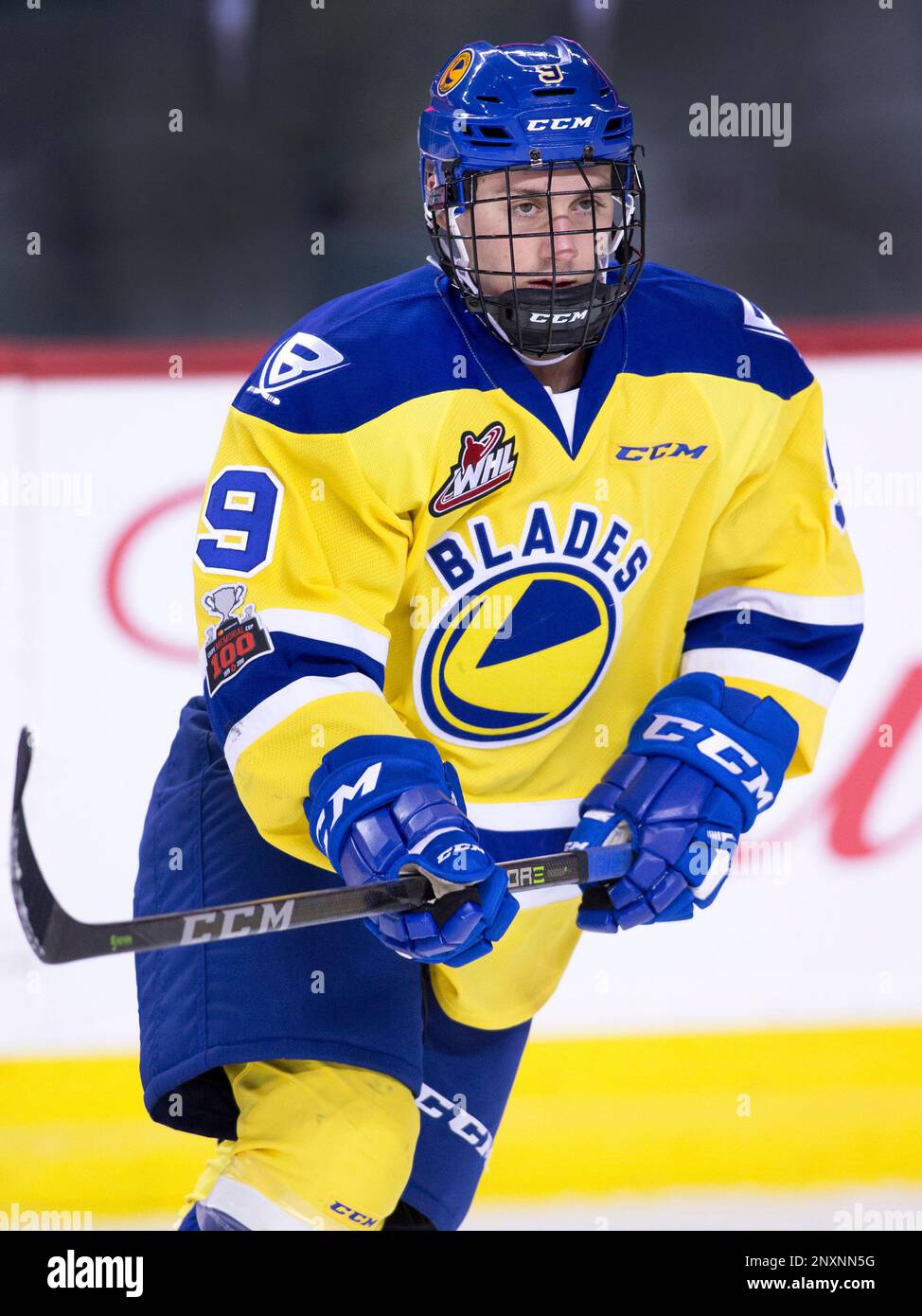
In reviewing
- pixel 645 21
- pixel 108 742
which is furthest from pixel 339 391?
pixel 645 21

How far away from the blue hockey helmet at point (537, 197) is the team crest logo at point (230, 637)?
1.30ft

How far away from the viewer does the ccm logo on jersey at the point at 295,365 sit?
1947mm

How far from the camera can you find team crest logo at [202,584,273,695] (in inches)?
75.4

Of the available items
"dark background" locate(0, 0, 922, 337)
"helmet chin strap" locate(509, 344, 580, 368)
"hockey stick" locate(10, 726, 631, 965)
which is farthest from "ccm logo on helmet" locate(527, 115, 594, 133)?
"dark background" locate(0, 0, 922, 337)

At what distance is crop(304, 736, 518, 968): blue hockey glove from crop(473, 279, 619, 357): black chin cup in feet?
1.45

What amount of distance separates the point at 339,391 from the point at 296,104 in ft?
4.04

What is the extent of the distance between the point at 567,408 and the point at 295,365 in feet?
0.97

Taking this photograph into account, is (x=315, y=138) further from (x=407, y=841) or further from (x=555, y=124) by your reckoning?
(x=407, y=841)

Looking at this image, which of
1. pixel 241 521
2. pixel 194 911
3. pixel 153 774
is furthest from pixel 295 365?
pixel 153 774

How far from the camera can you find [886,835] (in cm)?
300

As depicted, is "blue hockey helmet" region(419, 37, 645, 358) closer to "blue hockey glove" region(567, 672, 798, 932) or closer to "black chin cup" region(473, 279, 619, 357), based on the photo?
"black chin cup" region(473, 279, 619, 357)

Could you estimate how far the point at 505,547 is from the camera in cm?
202

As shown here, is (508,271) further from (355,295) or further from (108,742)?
(108,742)

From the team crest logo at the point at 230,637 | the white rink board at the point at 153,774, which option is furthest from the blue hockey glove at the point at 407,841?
the white rink board at the point at 153,774
